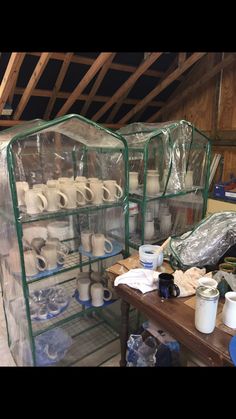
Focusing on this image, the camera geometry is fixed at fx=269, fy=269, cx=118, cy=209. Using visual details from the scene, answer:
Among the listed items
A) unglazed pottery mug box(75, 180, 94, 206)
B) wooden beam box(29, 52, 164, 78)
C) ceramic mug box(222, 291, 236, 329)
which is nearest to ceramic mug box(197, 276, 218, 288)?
ceramic mug box(222, 291, 236, 329)

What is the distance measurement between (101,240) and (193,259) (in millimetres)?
586

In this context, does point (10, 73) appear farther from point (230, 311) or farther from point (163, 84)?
point (230, 311)

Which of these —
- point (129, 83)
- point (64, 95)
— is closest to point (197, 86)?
point (129, 83)

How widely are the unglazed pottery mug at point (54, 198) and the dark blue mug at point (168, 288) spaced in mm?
691

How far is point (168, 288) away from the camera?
4.00ft

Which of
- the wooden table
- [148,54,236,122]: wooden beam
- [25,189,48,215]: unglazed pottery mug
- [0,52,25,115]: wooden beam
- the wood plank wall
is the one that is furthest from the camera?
the wood plank wall

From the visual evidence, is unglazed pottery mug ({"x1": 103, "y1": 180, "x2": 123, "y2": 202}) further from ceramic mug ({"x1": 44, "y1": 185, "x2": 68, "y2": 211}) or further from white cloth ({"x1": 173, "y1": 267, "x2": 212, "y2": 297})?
white cloth ({"x1": 173, "y1": 267, "x2": 212, "y2": 297})

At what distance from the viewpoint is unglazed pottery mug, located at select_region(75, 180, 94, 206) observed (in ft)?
5.37

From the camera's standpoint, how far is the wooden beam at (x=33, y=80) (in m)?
2.34

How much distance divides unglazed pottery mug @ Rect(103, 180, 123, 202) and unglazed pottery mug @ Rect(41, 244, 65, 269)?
466 mm

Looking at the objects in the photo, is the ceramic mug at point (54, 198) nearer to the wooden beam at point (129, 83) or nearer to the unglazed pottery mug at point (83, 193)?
the unglazed pottery mug at point (83, 193)

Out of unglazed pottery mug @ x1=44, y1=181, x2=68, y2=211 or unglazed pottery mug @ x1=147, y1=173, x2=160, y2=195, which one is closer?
unglazed pottery mug @ x1=44, y1=181, x2=68, y2=211
